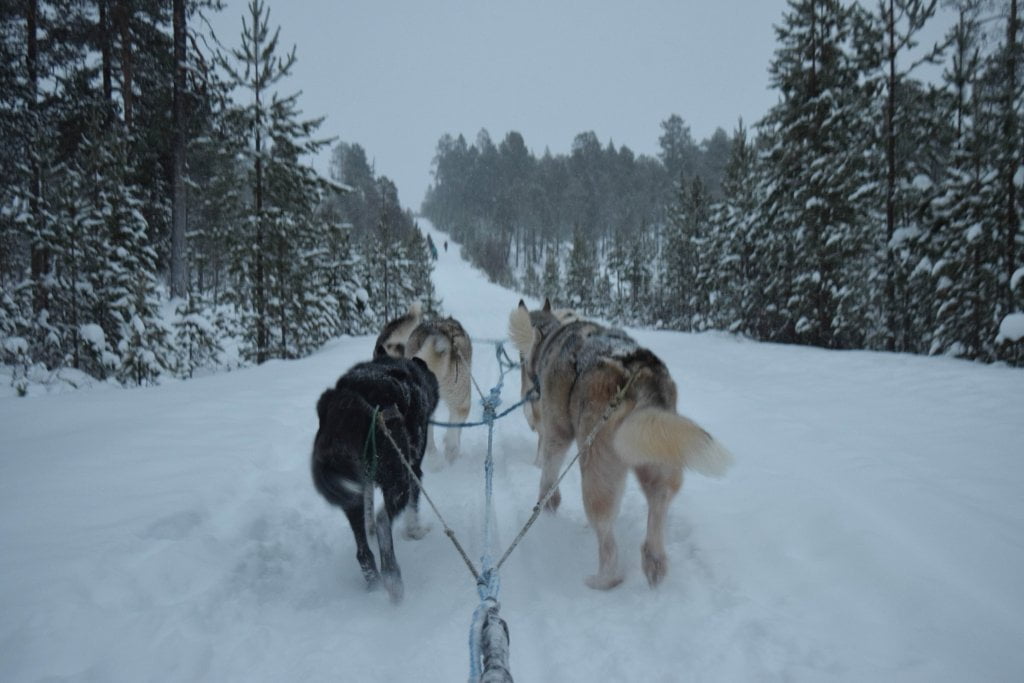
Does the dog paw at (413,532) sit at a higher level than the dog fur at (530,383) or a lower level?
lower

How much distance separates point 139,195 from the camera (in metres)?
12.3

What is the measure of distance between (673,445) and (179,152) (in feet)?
45.9

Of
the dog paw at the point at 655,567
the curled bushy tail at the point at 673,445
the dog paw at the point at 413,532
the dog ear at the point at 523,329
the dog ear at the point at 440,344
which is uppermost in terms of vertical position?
the dog ear at the point at 523,329

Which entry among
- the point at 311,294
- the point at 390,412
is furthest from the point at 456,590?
the point at 311,294

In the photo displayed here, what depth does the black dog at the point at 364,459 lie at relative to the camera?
2467 millimetres

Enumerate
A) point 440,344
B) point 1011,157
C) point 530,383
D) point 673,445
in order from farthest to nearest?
point 1011,157 → point 530,383 → point 440,344 → point 673,445

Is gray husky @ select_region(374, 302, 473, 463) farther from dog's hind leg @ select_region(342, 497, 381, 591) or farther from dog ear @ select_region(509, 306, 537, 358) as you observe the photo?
dog's hind leg @ select_region(342, 497, 381, 591)

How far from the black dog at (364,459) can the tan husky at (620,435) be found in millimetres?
1069

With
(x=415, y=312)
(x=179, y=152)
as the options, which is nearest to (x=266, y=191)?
(x=179, y=152)

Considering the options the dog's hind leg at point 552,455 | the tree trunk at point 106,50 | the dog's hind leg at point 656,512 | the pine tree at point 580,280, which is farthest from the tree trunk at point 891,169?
the pine tree at point 580,280

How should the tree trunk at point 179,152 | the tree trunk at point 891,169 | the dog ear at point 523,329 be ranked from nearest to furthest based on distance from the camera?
Result: the dog ear at point 523,329
the tree trunk at point 891,169
the tree trunk at point 179,152

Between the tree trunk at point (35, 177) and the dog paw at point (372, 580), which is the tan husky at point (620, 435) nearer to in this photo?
Result: the dog paw at point (372, 580)

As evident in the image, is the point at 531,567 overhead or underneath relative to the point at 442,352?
underneath

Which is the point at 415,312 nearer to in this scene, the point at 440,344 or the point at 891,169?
the point at 440,344
